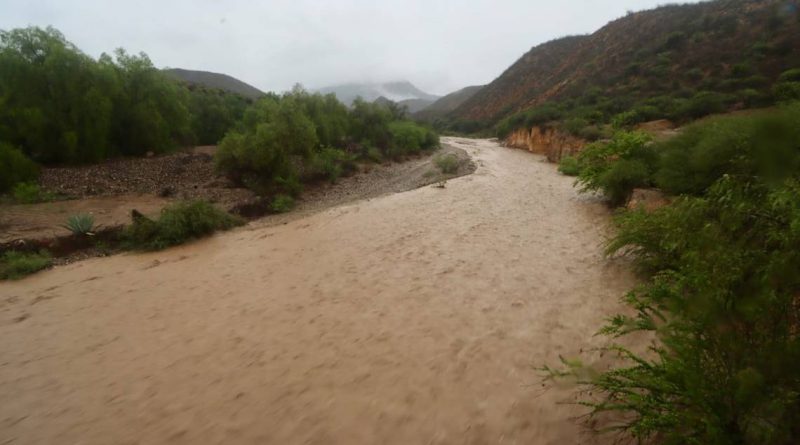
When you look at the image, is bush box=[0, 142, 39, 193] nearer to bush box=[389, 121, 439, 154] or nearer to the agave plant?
the agave plant

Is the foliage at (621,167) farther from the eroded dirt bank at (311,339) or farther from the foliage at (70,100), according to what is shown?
the foliage at (70,100)

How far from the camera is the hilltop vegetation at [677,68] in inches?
840

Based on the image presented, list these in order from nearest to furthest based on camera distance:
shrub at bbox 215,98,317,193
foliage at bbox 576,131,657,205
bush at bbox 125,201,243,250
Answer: bush at bbox 125,201,243,250
foliage at bbox 576,131,657,205
shrub at bbox 215,98,317,193

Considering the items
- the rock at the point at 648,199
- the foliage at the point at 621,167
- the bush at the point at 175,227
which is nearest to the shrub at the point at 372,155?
the bush at the point at 175,227

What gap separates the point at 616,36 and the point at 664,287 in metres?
55.3


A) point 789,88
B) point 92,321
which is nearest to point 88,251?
point 92,321

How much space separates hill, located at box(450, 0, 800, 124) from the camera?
2383cm

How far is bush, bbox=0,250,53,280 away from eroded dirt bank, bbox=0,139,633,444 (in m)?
0.33

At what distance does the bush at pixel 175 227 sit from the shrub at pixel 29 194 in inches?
221

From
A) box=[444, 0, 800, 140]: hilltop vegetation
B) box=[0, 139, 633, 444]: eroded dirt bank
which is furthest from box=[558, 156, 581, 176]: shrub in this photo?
box=[0, 139, 633, 444]: eroded dirt bank

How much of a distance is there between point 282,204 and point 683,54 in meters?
35.5

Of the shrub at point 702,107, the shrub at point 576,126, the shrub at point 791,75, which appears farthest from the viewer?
the shrub at point 576,126

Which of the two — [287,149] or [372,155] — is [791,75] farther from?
[287,149]

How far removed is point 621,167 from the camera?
1034cm
